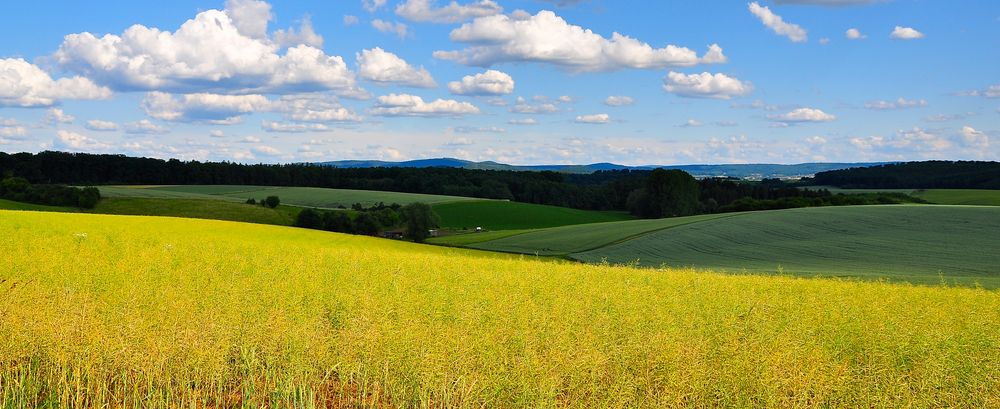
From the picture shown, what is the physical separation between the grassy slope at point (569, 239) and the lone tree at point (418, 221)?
45.5ft

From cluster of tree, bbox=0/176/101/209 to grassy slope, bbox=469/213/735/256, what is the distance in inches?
1944

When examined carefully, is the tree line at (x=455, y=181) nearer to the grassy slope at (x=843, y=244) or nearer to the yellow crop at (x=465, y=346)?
the grassy slope at (x=843, y=244)

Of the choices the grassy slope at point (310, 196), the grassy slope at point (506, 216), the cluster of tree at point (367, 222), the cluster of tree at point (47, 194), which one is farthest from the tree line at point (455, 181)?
the cluster of tree at point (367, 222)

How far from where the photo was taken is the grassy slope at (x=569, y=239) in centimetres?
4803

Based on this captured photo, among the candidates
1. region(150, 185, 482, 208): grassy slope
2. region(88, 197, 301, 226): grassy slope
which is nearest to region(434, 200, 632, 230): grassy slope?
region(150, 185, 482, 208): grassy slope

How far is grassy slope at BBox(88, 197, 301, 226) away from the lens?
Answer: 75.4 meters

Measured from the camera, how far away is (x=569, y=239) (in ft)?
172

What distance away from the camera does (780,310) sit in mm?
13102

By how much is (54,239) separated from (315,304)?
1579 centimetres

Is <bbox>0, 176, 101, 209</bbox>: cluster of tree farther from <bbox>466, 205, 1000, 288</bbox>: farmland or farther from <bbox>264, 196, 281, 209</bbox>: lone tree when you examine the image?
<bbox>466, 205, 1000, 288</bbox>: farmland

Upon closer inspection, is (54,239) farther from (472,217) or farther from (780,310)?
(472,217)

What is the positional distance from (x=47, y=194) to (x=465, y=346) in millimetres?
83134

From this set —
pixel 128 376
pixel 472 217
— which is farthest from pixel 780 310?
pixel 472 217

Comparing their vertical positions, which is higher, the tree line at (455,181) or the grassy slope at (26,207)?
the tree line at (455,181)
